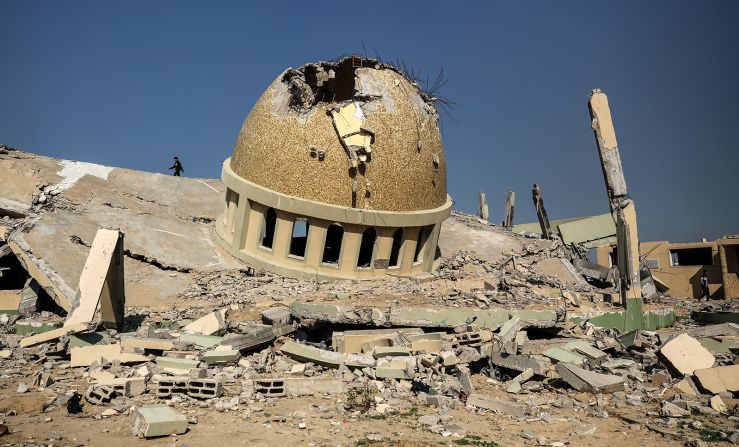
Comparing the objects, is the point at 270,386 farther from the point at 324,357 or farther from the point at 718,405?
the point at 718,405

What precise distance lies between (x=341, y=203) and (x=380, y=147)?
208 centimetres

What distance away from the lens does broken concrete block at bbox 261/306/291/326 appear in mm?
12578

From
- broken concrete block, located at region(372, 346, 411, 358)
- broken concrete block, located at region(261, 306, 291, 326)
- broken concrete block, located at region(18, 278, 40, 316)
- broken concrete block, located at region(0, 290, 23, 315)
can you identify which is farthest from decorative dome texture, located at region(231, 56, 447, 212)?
broken concrete block, located at region(0, 290, 23, 315)

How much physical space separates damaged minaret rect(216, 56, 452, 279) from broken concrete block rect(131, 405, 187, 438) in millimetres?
9856

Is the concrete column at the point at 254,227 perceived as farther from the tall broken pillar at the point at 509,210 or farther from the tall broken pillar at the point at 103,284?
the tall broken pillar at the point at 509,210

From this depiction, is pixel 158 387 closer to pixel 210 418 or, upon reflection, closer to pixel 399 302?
pixel 210 418

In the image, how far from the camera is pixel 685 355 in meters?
10.9

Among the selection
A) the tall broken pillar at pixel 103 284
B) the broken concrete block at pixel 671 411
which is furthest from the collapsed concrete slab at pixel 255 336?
the broken concrete block at pixel 671 411

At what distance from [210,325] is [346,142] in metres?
6.96

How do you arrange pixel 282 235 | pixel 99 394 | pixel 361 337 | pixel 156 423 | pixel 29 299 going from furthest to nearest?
pixel 282 235, pixel 29 299, pixel 361 337, pixel 99 394, pixel 156 423

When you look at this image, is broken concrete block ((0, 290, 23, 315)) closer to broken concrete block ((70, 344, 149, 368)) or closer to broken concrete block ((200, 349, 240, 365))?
broken concrete block ((70, 344, 149, 368))

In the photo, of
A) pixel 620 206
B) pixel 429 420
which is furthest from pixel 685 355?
pixel 620 206

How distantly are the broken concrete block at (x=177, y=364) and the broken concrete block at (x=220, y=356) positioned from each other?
0.64ft

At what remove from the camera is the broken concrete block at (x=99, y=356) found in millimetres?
10203
